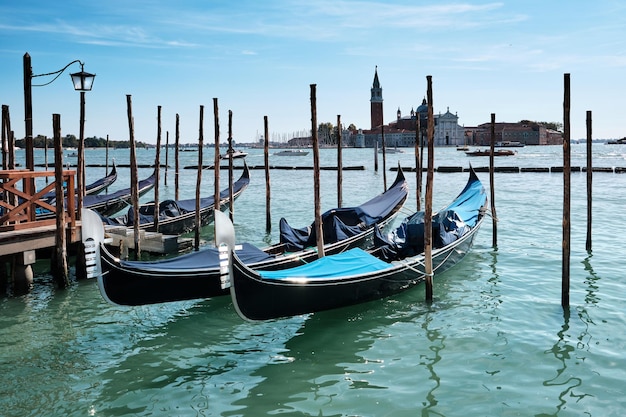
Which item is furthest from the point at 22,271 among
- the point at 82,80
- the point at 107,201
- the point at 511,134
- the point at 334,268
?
the point at 511,134

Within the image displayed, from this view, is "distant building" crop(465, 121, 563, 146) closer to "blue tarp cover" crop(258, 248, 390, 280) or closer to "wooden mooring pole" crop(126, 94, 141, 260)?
"wooden mooring pole" crop(126, 94, 141, 260)

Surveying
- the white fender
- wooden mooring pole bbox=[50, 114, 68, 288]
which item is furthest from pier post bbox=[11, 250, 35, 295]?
the white fender

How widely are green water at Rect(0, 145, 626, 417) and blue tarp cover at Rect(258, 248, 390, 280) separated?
1.59 ft

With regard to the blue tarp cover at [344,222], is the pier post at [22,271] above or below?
below

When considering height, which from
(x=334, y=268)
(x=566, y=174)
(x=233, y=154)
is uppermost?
(x=233, y=154)

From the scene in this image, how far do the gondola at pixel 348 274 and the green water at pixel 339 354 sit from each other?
0.28 metres

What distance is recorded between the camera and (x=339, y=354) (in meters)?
5.33

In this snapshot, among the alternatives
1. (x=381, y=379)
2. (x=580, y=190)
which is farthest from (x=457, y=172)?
(x=381, y=379)

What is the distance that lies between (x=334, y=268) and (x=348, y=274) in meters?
0.16

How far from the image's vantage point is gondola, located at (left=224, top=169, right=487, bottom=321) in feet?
16.6

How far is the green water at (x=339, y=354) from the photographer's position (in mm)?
4359

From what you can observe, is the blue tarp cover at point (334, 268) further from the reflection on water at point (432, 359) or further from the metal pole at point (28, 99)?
the metal pole at point (28, 99)

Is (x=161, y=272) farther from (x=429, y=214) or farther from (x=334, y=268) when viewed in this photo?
(x=429, y=214)

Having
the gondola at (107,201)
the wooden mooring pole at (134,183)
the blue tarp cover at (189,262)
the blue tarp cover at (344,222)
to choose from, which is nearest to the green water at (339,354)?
the blue tarp cover at (189,262)
